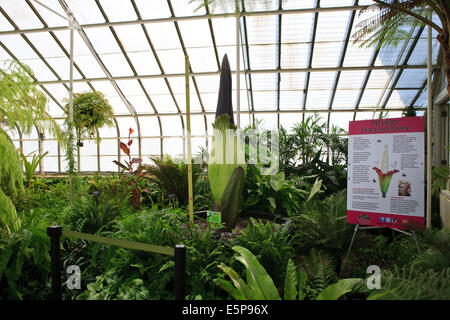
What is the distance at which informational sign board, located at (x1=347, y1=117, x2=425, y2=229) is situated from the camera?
6.70 ft

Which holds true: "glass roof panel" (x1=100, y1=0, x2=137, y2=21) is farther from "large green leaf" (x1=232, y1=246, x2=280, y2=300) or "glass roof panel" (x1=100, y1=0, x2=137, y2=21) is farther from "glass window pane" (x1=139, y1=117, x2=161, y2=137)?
"large green leaf" (x1=232, y1=246, x2=280, y2=300)

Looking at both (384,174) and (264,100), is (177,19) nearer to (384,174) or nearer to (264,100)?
(264,100)

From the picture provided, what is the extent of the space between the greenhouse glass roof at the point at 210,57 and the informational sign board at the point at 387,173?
4.83 m

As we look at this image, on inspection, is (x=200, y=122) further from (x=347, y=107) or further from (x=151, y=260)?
(x=151, y=260)

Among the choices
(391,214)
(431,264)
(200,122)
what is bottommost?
(431,264)

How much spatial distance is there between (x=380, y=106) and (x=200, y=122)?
6088 millimetres

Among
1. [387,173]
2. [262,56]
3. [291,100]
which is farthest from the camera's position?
[291,100]

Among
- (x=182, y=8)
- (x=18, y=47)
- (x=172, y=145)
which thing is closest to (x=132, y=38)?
(x=182, y=8)

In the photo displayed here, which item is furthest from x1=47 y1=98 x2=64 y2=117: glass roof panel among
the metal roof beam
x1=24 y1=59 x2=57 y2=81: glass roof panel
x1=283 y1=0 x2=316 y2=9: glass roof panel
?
x1=283 y1=0 x2=316 y2=9: glass roof panel

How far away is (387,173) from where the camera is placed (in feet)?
7.00

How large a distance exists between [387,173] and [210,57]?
275 inches

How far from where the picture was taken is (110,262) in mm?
1990

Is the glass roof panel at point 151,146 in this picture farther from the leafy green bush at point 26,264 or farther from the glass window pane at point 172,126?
the leafy green bush at point 26,264
